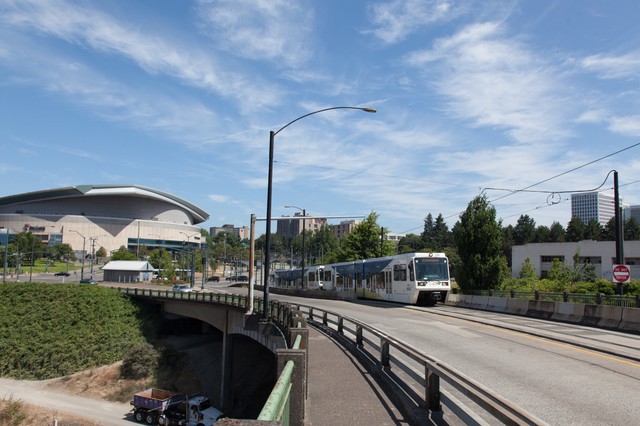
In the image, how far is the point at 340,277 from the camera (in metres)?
51.1

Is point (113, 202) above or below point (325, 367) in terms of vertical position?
above

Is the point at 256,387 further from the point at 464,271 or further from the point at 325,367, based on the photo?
the point at 325,367

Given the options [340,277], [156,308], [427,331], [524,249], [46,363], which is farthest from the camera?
[524,249]

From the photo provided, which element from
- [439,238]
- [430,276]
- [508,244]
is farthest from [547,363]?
[439,238]

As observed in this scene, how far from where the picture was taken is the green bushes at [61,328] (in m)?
45.9

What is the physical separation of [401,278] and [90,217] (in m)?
167

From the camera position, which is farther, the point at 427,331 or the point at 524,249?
the point at 524,249

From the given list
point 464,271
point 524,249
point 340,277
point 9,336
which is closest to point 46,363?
point 9,336

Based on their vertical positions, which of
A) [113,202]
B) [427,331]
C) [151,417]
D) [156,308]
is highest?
[113,202]

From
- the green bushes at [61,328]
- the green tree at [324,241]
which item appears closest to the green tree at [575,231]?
the green tree at [324,241]

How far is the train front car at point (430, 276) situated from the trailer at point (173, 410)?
14.4 meters

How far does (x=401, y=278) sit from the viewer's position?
34125 mm

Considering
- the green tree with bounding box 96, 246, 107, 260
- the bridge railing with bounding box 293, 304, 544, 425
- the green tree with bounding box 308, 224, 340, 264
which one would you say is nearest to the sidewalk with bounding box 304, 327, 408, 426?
the bridge railing with bounding box 293, 304, 544, 425

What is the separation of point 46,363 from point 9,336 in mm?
5756
